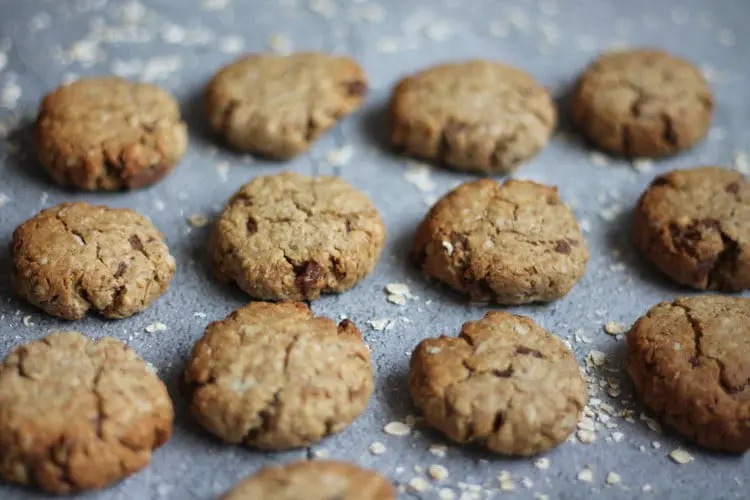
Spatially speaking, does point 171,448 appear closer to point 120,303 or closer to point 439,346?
point 120,303

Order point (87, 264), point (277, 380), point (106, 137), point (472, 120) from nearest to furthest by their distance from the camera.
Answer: point (277, 380), point (87, 264), point (106, 137), point (472, 120)

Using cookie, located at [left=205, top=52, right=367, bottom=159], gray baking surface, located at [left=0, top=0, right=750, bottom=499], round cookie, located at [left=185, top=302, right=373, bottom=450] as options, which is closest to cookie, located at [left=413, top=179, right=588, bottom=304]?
gray baking surface, located at [left=0, top=0, right=750, bottom=499]

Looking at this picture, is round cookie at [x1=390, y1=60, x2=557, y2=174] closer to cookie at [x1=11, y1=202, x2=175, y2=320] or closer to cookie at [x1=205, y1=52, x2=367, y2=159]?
cookie at [x1=205, y1=52, x2=367, y2=159]

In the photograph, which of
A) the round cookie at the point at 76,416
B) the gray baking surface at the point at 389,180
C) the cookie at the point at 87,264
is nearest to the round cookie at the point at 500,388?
the gray baking surface at the point at 389,180

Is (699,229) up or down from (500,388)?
up

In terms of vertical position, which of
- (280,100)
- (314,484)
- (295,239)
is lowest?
(314,484)

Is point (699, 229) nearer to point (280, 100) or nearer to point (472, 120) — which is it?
point (472, 120)

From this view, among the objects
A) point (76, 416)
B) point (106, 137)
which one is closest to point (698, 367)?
point (76, 416)
